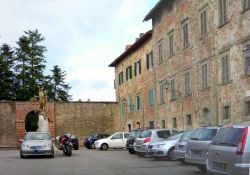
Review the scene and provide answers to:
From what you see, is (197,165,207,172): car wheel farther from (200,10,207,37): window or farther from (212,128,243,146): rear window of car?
(200,10,207,37): window

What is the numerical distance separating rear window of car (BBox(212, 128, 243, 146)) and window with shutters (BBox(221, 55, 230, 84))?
15.4 m

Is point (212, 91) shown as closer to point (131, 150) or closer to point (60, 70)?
point (131, 150)

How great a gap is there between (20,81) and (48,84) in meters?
4.67

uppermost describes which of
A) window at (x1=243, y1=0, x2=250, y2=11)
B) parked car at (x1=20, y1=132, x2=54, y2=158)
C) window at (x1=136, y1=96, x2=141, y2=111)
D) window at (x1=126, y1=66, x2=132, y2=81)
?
window at (x1=243, y1=0, x2=250, y2=11)

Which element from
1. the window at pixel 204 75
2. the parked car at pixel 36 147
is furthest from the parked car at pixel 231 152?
the window at pixel 204 75

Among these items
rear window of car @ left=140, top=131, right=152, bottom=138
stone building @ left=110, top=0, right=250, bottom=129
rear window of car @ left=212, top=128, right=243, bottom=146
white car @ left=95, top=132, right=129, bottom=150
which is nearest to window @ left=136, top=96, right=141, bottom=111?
stone building @ left=110, top=0, right=250, bottom=129

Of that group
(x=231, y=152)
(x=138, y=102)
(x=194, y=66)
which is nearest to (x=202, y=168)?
(x=231, y=152)

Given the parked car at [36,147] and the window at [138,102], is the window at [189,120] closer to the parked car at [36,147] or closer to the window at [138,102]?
the parked car at [36,147]

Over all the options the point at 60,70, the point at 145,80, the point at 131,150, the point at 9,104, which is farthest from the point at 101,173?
the point at 60,70

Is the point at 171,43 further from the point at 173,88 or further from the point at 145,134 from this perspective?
the point at 145,134

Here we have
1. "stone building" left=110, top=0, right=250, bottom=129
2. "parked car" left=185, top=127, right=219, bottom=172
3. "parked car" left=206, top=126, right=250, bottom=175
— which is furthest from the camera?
"stone building" left=110, top=0, right=250, bottom=129

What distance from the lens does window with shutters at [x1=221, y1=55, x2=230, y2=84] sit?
26781 millimetres

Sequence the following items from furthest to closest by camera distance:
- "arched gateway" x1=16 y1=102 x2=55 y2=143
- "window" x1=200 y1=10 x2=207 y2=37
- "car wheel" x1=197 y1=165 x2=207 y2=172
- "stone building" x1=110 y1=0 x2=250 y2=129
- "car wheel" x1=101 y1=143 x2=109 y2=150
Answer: "arched gateway" x1=16 y1=102 x2=55 y2=143 → "car wheel" x1=101 y1=143 x2=109 y2=150 → "window" x1=200 y1=10 x2=207 y2=37 → "stone building" x1=110 y1=0 x2=250 y2=129 → "car wheel" x1=197 y1=165 x2=207 y2=172

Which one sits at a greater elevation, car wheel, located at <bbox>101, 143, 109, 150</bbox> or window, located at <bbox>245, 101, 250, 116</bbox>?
window, located at <bbox>245, 101, 250, 116</bbox>
